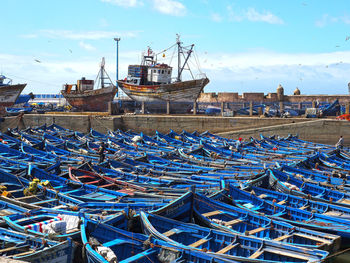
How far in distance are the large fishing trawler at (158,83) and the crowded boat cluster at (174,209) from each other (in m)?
19.5

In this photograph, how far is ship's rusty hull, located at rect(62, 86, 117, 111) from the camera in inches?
1867

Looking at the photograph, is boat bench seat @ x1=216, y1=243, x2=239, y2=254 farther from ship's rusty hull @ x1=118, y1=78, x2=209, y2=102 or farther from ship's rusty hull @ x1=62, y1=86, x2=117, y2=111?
ship's rusty hull @ x1=62, y1=86, x2=117, y2=111

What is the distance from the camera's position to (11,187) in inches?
616

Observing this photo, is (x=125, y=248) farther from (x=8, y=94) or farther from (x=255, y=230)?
(x=8, y=94)

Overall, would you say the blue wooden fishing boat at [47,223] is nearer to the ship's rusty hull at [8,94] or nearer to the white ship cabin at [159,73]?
the white ship cabin at [159,73]

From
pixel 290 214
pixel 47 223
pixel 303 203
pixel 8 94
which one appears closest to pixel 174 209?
pixel 47 223

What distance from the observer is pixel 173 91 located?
42125 mm

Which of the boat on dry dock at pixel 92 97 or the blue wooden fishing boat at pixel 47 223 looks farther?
the boat on dry dock at pixel 92 97

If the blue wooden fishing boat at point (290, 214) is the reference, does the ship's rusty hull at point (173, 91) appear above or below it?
above

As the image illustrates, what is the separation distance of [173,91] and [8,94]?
21.4m

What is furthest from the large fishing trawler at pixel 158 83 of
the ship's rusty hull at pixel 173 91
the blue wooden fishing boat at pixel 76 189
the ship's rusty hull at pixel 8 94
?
the blue wooden fishing boat at pixel 76 189

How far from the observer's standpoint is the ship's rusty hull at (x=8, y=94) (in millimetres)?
48406

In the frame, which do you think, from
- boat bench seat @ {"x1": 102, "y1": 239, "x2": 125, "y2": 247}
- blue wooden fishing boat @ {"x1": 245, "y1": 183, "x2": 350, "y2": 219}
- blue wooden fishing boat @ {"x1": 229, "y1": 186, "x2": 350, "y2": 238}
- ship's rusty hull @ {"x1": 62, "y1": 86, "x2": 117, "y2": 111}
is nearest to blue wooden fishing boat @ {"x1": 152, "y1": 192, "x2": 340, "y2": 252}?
blue wooden fishing boat @ {"x1": 229, "y1": 186, "x2": 350, "y2": 238}

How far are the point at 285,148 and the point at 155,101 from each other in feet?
64.0
